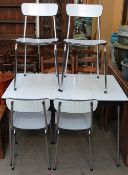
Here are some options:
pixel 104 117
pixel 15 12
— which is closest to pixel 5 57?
pixel 15 12

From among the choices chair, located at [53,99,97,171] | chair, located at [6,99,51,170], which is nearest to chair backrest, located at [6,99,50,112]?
chair, located at [6,99,51,170]

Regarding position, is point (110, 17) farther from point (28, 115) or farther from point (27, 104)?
point (27, 104)

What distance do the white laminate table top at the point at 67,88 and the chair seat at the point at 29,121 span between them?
0.68 feet

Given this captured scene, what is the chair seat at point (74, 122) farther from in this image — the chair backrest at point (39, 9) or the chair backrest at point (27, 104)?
the chair backrest at point (39, 9)

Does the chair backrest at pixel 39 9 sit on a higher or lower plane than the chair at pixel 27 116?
higher

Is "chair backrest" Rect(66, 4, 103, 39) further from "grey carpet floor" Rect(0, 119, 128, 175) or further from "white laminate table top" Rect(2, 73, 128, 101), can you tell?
"grey carpet floor" Rect(0, 119, 128, 175)

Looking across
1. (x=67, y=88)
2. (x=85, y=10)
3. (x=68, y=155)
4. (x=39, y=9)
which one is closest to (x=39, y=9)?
(x=39, y=9)

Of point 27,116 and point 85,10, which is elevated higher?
point 85,10

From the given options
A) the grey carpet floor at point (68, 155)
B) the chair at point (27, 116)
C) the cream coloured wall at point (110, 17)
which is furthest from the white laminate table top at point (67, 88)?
the cream coloured wall at point (110, 17)

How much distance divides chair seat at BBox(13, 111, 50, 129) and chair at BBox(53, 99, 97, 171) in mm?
153

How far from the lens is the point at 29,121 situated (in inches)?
84.4

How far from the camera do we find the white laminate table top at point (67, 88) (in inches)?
84.8

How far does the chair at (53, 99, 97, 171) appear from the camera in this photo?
183 cm

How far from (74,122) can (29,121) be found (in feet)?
1.32
